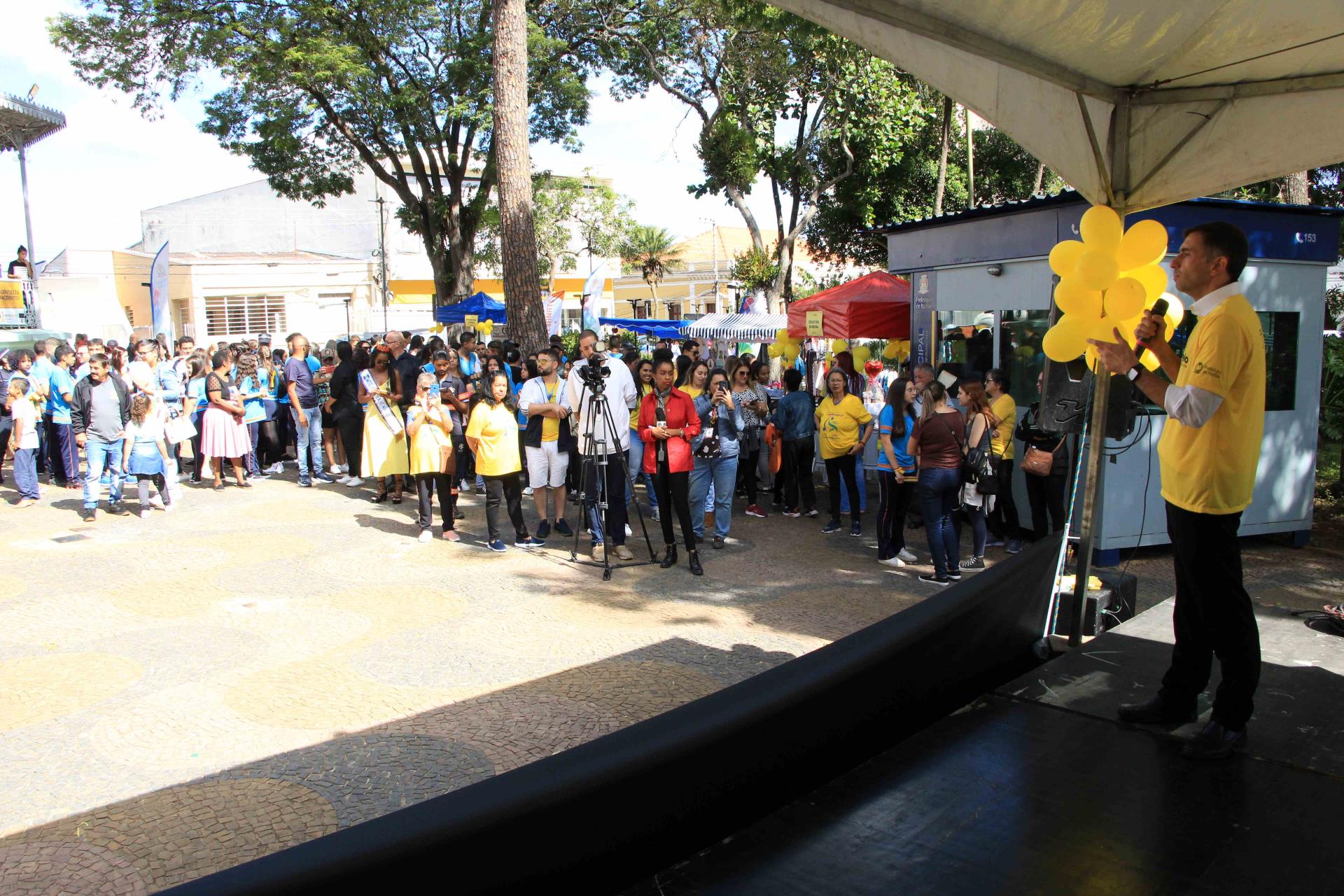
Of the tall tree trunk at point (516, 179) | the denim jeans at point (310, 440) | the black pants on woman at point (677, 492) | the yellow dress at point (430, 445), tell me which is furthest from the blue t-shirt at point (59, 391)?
the black pants on woman at point (677, 492)

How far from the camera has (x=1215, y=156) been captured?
4309 mm

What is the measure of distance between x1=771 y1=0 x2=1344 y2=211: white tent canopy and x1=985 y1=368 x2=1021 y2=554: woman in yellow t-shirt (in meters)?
3.56

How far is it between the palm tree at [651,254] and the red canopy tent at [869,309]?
44.6 meters

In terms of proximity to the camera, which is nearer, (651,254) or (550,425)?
(550,425)

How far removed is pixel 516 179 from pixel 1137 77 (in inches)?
359

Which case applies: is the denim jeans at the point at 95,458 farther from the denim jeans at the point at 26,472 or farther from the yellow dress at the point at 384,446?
the yellow dress at the point at 384,446

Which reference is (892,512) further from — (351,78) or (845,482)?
(351,78)

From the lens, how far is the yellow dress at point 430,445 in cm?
873

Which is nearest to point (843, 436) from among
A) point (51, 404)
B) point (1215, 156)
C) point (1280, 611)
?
point (1280, 611)

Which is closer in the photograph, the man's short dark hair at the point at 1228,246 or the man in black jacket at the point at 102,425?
the man's short dark hair at the point at 1228,246

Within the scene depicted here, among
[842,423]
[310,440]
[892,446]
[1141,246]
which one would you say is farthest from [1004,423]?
[310,440]

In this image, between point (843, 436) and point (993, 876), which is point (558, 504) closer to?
point (843, 436)

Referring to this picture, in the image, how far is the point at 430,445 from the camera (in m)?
8.74

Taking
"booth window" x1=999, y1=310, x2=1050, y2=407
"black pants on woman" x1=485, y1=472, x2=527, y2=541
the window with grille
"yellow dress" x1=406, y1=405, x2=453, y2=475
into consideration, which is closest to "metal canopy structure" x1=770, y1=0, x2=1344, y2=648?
"booth window" x1=999, y1=310, x2=1050, y2=407
